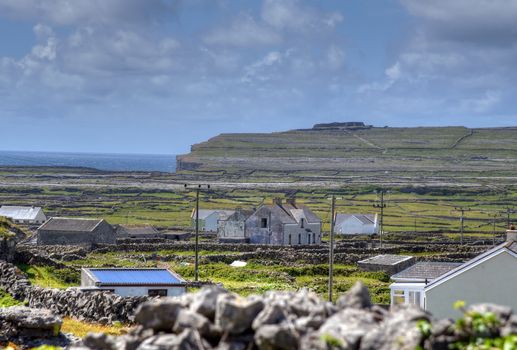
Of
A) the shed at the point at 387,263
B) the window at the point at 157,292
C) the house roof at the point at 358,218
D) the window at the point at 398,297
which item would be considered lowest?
the house roof at the point at 358,218

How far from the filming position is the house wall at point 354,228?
127m

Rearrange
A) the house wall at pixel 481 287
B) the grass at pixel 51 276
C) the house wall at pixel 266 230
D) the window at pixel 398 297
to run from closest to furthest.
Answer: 1. the house wall at pixel 481 287
2. the window at pixel 398 297
3. the grass at pixel 51 276
4. the house wall at pixel 266 230

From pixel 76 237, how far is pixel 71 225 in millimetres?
2220

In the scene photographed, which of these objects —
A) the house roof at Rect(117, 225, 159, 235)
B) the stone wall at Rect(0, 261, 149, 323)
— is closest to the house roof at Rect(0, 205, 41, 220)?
the house roof at Rect(117, 225, 159, 235)

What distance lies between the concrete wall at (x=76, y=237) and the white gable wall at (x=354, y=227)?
43.0 metres

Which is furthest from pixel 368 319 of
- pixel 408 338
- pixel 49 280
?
pixel 49 280

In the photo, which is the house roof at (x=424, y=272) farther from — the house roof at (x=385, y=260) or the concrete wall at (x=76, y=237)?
the concrete wall at (x=76, y=237)

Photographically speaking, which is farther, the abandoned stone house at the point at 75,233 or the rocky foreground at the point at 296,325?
the abandoned stone house at the point at 75,233

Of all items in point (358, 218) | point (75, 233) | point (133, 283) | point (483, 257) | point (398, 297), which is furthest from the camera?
point (358, 218)

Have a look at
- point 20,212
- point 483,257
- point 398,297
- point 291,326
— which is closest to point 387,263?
point 398,297

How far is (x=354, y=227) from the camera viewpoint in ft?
418

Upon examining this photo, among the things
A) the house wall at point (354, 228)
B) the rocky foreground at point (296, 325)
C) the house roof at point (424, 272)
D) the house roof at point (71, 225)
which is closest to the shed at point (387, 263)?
the house roof at point (424, 272)

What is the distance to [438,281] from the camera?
3039 cm

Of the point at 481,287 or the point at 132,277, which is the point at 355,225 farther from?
the point at 481,287
